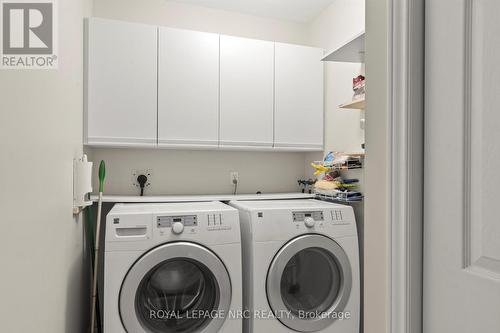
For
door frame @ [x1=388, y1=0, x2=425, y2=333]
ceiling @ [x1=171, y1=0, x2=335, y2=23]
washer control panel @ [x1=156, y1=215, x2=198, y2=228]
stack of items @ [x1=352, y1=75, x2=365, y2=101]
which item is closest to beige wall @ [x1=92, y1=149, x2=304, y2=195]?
washer control panel @ [x1=156, y1=215, x2=198, y2=228]

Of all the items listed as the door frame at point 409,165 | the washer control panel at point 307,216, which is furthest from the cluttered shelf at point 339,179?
the door frame at point 409,165

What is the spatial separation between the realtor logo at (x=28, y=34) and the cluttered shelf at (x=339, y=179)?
1.79 metres

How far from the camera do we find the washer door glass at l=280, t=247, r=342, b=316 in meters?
1.95

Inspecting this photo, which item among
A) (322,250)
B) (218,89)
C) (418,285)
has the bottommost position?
(322,250)

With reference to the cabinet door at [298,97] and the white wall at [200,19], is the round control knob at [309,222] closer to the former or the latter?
the cabinet door at [298,97]

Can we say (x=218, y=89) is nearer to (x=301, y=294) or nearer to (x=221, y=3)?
(x=221, y=3)

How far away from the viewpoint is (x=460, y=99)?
0.69 metres

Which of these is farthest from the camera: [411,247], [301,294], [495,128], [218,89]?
[218,89]

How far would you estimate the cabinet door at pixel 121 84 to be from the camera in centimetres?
214

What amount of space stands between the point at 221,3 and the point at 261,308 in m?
2.27

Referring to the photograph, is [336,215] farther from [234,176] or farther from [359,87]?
[234,176]

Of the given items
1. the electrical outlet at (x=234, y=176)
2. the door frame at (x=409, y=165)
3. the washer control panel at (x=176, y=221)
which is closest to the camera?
the door frame at (x=409, y=165)

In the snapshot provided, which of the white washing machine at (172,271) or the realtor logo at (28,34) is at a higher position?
the realtor logo at (28,34)

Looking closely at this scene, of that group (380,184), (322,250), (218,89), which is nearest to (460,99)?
(380,184)
